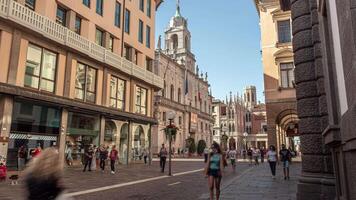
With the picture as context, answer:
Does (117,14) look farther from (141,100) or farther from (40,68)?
(40,68)

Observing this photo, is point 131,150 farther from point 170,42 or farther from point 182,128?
point 170,42

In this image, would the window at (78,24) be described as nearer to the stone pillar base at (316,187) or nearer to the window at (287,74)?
the window at (287,74)

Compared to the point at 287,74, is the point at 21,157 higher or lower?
lower

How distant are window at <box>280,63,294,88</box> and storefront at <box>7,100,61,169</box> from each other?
59.6ft

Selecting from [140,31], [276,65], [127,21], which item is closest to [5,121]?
[127,21]

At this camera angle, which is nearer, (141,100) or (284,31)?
(284,31)

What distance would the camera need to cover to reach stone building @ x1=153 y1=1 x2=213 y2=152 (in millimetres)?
55500

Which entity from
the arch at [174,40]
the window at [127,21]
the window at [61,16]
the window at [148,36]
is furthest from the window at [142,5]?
the arch at [174,40]

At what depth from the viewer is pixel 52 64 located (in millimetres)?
20109

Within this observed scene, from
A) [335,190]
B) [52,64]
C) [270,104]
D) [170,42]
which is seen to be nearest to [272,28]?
[270,104]

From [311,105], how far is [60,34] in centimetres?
1656

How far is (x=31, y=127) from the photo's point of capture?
18.4 m

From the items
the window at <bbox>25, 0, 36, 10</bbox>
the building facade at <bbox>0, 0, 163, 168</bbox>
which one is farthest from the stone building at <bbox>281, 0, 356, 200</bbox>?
the window at <bbox>25, 0, 36, 10</bbox>

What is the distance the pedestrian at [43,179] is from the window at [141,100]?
27.1 metres
